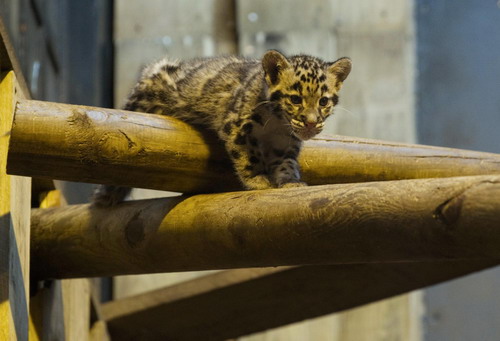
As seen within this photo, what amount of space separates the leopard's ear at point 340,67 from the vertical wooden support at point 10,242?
1534 mm

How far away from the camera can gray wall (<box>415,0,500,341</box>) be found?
388 inches

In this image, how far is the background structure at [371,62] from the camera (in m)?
9.24

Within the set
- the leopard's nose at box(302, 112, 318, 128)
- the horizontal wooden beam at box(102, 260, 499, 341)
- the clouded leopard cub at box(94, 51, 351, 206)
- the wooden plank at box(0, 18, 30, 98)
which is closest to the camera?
the wooden plank at box(0, 18, 30, 98)

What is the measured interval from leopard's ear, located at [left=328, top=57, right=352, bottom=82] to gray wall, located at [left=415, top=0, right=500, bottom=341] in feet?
17.8

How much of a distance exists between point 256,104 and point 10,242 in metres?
1.37

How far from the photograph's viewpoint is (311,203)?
11.2ft

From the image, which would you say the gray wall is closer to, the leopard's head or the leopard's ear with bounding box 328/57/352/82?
the leopard's ear with bounding box 328/57/352/82

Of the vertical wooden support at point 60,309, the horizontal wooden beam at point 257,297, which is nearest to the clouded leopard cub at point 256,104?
the vertical wooden support at point 60,309

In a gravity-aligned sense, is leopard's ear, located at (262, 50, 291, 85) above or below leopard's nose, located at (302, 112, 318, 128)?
above

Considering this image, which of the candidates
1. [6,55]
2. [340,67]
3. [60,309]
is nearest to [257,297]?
[60,309]

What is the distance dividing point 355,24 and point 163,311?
15.7 feet

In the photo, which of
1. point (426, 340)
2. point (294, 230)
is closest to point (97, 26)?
Result: point (426, 340)

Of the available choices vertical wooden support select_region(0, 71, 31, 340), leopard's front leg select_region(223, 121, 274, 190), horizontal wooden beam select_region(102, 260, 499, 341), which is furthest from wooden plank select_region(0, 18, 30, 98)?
horizontal wooden beam select_region(102, 260, 499, 341)

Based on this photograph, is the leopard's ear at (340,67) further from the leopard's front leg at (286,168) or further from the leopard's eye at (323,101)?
the leopard's front leg at (286,168)
